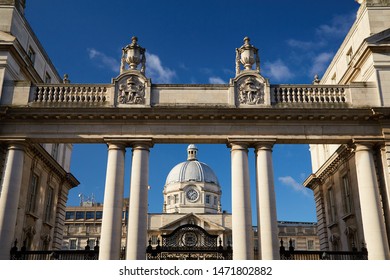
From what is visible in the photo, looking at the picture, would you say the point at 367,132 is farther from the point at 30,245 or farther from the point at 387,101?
the point at 30,245

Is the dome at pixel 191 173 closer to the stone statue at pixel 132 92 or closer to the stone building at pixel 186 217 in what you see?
the stone building at pixel 186 217

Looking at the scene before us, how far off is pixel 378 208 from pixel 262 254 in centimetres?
714

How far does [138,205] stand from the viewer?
24625mm

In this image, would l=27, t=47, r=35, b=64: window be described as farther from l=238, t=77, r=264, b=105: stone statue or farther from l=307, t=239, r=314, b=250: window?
l=307, t=239, r=314, b=250: window

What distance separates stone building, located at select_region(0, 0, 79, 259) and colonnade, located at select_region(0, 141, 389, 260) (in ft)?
0.28

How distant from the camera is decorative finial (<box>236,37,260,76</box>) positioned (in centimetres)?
2820

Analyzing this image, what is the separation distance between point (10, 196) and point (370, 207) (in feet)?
67.6

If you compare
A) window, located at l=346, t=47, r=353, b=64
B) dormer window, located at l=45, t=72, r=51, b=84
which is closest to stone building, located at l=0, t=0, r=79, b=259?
dormer window, located at l=45, t=72, r=51, b=84

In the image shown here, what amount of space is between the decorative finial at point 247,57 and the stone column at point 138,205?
27.5ft

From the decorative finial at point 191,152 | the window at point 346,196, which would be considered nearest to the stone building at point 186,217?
the decorative finial at point 191,152

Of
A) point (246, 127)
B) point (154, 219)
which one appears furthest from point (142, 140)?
point (154, 219)

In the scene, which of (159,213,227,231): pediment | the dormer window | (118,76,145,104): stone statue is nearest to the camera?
(118,76,145,104): stone statue
